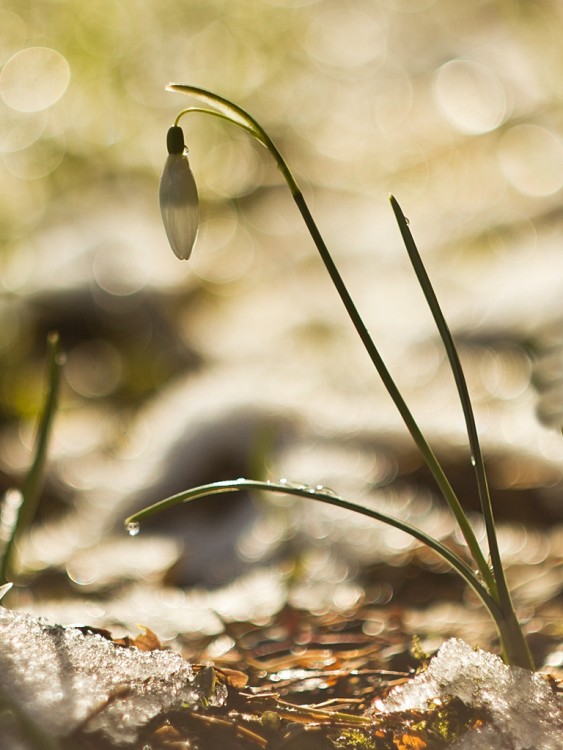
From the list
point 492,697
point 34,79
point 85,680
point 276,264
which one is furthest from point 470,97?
point 85,680

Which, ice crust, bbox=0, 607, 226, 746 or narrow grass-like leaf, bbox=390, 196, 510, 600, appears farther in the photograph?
narrow grass-like leaf, bbox=390, 196, 510, 600

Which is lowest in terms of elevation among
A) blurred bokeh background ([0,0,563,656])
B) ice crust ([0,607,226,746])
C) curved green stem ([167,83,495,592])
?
ice crust ([0,607,226,746])

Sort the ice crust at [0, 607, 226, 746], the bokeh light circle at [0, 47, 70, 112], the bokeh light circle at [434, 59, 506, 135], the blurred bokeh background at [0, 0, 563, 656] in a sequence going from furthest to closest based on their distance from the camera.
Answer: the bokeh light circle at [0, 47, 70, 112]
the bokeh light circle at [434, 59, 506, 135]
the blurred bokeh background at [0, 0, 563, 656]
the ice crust at [0, 607, 226, 746]

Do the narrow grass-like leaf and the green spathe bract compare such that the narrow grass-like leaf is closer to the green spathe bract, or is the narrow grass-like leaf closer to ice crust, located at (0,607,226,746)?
the green spathe bract

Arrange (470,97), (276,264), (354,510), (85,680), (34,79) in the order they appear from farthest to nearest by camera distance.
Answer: (34,79) < (470,97) < (276,264) < (354,510) < (85,680)

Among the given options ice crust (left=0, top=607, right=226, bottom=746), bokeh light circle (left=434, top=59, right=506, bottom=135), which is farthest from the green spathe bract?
bokeh light circle (left=434, top=59, right=506, bottom=135)

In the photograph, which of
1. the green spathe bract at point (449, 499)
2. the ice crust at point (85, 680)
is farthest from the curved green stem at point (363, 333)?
the ice crust at point (85, 680)

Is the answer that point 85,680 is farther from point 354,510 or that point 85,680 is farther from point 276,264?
point 276,264

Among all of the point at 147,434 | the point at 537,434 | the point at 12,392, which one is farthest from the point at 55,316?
the point at 537,434
